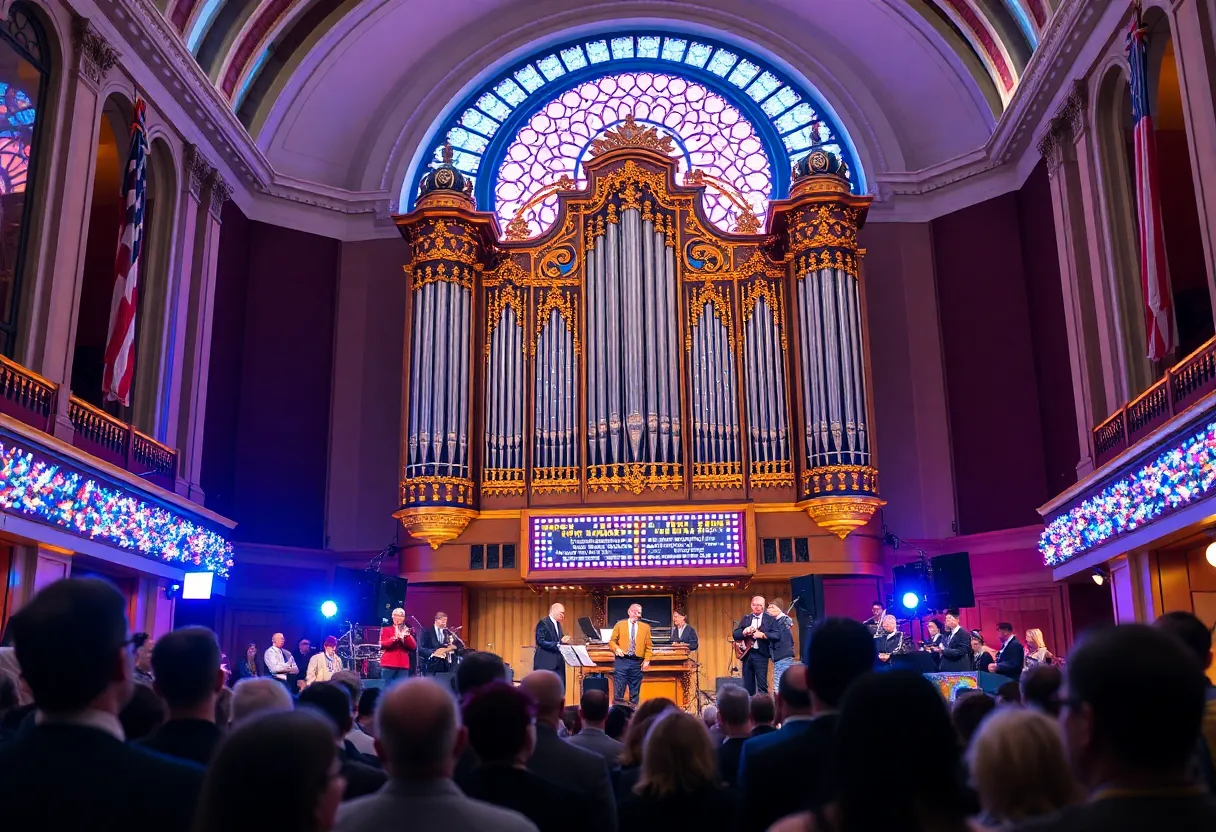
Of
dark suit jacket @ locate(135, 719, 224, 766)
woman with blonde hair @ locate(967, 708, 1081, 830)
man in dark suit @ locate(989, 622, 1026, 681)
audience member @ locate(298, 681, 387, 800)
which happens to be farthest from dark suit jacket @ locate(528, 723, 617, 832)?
man in dark suit @ locate(989, 622, 1026, 681)

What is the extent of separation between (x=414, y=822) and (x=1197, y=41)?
997cm

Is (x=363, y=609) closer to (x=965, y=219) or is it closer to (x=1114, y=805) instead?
(x=965, y=219)

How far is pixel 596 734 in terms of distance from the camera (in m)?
4.39

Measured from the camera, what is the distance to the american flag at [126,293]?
11.4 m

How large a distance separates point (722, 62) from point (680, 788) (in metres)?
15.6

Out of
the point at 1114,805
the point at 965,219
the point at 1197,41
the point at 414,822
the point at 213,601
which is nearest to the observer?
the point at 1114,805

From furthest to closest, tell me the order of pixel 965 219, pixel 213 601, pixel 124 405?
1. pixel 965 219
2. pixel 213 601
3. pixel 124 405

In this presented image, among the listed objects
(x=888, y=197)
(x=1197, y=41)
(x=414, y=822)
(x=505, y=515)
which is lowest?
(x=414, y=822)

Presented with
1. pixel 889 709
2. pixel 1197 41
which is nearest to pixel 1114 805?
pixel 889 709

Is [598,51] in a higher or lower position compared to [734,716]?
higher

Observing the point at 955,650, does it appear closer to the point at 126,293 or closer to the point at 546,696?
the point at 546,696

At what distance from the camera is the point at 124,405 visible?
11.6 m

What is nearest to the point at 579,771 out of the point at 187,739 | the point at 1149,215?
the point at 187,739

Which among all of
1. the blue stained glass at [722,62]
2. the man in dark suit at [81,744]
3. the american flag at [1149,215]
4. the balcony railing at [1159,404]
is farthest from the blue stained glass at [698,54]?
the man in dark suit at [81,744]
